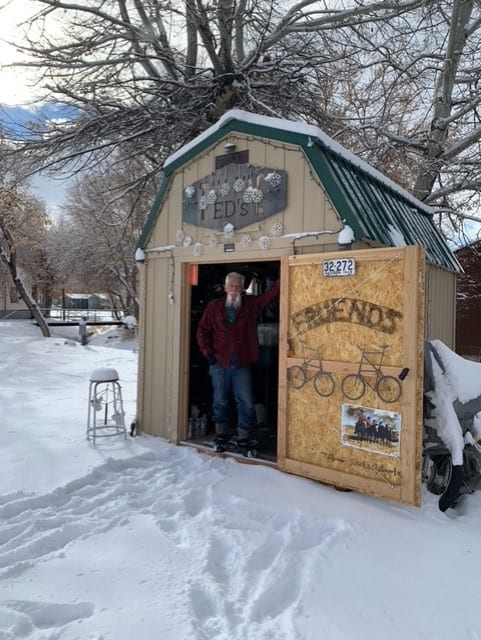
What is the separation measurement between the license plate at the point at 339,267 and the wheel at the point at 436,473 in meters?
1.55

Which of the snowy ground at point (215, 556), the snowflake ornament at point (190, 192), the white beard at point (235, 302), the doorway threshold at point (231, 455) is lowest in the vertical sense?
the snowy ground at point (215, 556)

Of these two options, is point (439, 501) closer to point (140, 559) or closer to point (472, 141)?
point (140, 559)

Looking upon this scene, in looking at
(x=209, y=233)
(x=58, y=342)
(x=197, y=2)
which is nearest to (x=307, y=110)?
(x=197, y=2)

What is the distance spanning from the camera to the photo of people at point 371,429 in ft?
10.3

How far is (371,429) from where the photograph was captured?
3262 millimetres

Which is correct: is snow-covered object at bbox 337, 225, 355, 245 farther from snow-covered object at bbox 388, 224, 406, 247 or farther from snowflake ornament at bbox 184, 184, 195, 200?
snowflake ornament at bbox 184, 184, 195, 200

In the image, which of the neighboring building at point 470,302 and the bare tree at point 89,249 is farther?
the bare tree at point 89,249

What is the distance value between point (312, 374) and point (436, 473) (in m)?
1.22

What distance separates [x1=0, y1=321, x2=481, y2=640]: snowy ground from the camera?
202cm

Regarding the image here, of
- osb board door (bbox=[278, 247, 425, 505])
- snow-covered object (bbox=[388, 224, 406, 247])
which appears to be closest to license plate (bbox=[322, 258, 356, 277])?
osb board door (bbox=[278, 247, 425, 505])

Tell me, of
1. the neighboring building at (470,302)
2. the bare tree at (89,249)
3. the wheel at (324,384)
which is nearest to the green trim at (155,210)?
the wheel at (324,384)

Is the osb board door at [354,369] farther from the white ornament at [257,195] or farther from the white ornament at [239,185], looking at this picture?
the white ornament at [239,185]

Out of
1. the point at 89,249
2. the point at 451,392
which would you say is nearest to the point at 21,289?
the point at 89,249

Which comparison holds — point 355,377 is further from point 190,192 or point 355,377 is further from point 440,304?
point 440,304
